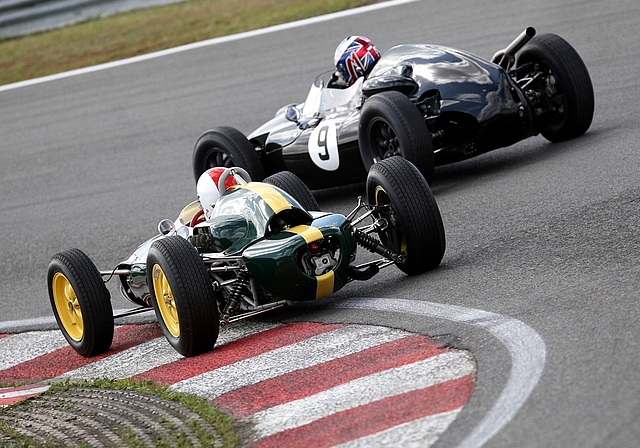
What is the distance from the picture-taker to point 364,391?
16.9 feet

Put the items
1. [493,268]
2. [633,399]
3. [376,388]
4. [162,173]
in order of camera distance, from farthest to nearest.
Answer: [162,173] → [493,268] → [376,388] → [633,399]

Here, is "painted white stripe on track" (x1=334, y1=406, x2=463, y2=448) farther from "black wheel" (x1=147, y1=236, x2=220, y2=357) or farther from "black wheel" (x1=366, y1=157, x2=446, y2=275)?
"black wheel" (x1=366, y1=157, x2=446, y2=275)

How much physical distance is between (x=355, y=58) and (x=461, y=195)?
5.55ft

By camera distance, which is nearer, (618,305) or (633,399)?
(633,399)

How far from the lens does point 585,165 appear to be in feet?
A: 28.7

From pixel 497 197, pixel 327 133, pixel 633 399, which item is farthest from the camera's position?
pixel 327 133

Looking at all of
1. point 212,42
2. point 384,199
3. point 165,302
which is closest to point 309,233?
point 384,199

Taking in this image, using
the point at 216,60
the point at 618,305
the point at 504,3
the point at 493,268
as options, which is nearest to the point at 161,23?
the point at 216,60

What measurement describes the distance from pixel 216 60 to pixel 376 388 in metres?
12.3

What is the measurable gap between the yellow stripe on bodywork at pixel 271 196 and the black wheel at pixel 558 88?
11.4 ft

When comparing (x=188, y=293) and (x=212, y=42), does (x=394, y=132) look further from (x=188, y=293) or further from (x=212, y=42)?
(x=212, y=42)

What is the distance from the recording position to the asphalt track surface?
4816 millimetres

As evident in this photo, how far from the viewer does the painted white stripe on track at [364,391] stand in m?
5.02

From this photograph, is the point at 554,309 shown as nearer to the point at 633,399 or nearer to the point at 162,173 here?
the point at 633,399
